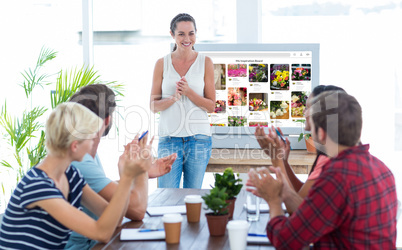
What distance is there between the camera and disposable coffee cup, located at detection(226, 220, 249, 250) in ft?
5.17

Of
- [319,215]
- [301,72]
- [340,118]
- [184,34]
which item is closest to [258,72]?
[301,72]

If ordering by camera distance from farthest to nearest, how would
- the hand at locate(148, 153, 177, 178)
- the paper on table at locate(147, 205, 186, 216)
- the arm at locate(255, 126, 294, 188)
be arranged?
the hand at locate(148, 153, 177, 178) → the arm at locate(255, 126, 294, 188) → the paper on table at locate(147, 205, 186, 216)

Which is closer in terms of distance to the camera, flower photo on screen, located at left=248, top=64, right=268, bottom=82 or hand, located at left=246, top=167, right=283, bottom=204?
hand, located at left=246, top=167, right=283, bottom=204

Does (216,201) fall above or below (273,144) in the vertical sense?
below

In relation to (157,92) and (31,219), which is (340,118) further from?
(157,92)

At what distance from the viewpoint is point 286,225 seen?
151cm

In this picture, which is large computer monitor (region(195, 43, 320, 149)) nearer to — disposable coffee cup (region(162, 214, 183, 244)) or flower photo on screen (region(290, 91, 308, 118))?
flower photo on screen (region(290, 91, 308, 118))

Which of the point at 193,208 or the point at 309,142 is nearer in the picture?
the point at 193,208

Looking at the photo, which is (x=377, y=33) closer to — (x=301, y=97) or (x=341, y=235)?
(x=301, y=97)

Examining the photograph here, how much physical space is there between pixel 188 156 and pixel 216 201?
Result: 159 cm

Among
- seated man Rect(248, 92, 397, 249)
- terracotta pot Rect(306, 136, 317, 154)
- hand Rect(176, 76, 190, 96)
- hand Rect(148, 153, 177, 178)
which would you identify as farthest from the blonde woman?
terracotta pot Rect(306, 136, 317, 154)

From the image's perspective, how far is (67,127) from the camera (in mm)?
1650

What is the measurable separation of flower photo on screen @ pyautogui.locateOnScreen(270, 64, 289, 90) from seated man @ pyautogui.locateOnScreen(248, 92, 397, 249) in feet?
8.16

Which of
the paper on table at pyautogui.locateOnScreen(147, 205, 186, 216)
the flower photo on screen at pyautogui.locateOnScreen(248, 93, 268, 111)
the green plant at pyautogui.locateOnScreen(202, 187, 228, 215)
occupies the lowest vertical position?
the paper on table at pyautogui.locateOnScreen(147, 205, 186, 216)
